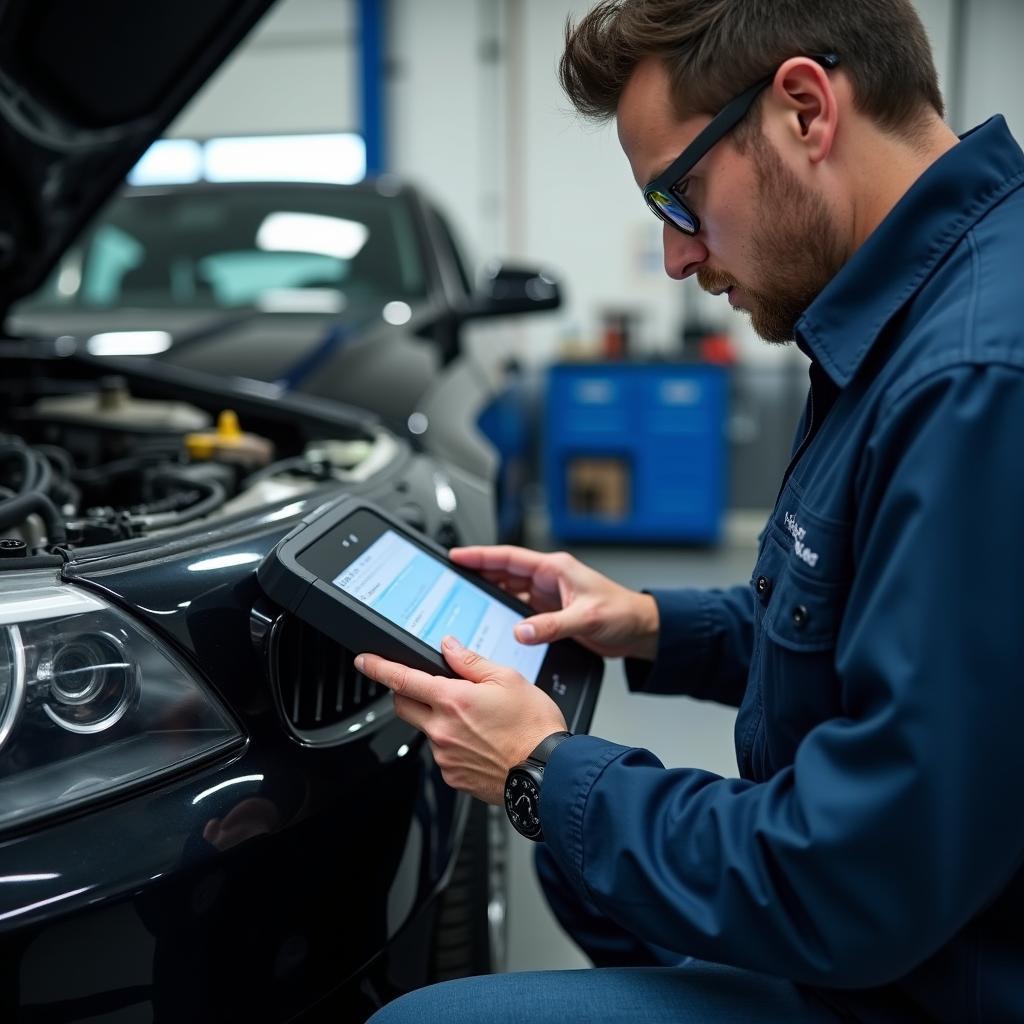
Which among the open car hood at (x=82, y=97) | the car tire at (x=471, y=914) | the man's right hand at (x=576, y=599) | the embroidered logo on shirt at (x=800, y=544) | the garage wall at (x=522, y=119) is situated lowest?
the car tire at (x=471, y=914)

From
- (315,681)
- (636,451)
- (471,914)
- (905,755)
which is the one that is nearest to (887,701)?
(905,755)

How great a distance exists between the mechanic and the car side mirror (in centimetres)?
182

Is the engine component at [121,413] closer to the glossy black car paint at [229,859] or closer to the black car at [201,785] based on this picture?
the black car at [201,785]

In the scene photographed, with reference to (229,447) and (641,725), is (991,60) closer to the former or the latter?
(641,725)

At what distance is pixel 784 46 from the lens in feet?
2.48

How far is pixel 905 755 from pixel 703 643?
0.54 m

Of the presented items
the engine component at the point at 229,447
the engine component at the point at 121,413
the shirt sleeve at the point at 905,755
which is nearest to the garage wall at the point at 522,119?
the engine component at the point at 121,413

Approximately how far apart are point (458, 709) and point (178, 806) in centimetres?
22

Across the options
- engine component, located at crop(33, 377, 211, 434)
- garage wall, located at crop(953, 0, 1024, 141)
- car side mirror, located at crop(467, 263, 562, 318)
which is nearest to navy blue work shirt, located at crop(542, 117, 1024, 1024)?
engine component, located at crop(33, 377, 211, 434)

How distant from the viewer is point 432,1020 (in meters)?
0.76

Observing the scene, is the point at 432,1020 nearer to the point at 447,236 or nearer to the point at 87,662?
the point at 87,662

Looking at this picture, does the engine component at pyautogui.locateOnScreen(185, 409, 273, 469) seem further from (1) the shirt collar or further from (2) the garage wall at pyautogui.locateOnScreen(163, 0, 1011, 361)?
(2) the garage wall at pyautogui.locateOnScreen(163, 0, 1011, 361)

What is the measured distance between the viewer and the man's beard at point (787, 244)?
769 millimetres

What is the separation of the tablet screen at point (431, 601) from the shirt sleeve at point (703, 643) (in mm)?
144
